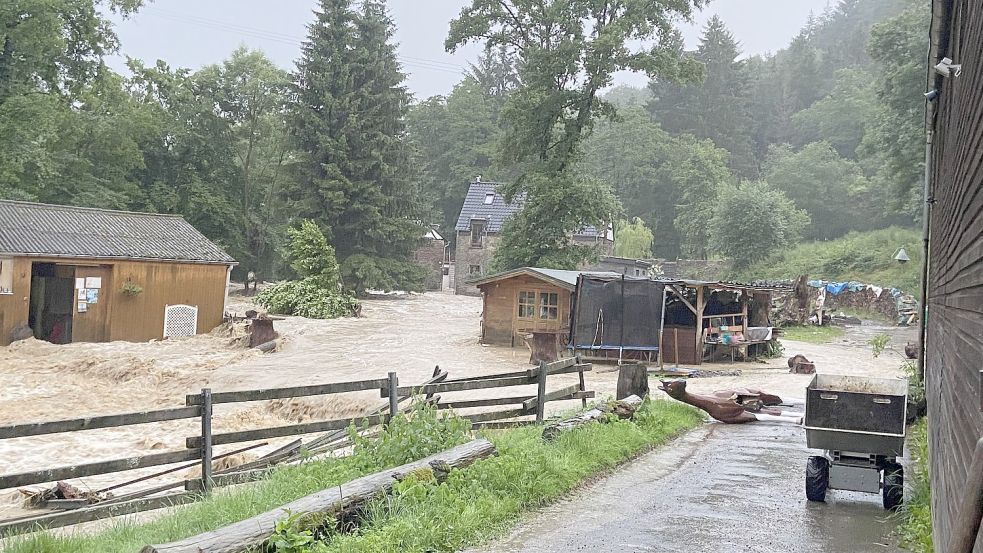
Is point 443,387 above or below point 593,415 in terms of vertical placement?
above

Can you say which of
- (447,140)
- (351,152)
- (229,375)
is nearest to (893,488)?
(229,375)

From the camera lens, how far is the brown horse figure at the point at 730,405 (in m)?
13.9

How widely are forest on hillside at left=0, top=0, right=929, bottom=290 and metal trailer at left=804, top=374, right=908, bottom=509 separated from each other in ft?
84.7

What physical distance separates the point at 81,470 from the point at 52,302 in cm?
2322

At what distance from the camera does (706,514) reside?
312 inches

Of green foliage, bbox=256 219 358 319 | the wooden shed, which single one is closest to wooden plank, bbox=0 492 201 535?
the wooden shed

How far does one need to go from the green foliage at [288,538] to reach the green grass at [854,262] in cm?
4441

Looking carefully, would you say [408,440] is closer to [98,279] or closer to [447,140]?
[98,279]

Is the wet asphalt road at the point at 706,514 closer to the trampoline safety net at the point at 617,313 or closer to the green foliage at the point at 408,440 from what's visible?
the green foliage at the point at 408,440

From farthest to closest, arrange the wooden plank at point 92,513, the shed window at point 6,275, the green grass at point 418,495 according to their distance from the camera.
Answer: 1. the shed window at point 6,275
2. the wooden plank at point 92,513
3. the green grass at point 418,495

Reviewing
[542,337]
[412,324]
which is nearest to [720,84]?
[412,324]

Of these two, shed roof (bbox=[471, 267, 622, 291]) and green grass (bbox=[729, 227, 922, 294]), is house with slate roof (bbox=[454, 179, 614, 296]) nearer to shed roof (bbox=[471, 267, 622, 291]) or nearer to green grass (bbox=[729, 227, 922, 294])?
green grass (bbox=[729, 227, 922, 294])

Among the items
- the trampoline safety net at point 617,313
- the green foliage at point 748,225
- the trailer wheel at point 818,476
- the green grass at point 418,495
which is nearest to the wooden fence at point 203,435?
the green grass at point 418,495

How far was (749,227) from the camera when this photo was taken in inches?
2069
